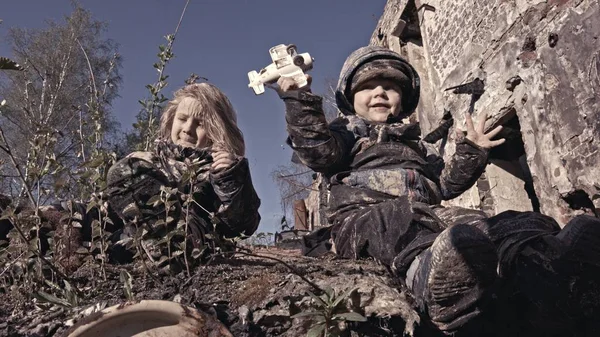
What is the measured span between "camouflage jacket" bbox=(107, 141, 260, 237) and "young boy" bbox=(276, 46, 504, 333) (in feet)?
1.04

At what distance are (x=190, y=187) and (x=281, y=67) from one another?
755mm

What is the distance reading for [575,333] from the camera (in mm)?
1272

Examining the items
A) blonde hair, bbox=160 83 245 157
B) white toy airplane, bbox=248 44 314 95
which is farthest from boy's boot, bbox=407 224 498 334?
blonde hair, bbox=160 83 245 157

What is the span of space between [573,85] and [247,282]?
12.4ft

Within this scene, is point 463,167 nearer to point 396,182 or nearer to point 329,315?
point 396,182

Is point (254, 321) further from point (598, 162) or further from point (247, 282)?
point (598, 162)

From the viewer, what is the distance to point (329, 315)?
1.16 meters

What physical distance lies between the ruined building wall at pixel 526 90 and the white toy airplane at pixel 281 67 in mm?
2746

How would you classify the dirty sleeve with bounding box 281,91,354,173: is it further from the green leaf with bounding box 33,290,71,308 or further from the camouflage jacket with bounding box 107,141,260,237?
the green leaf with bounding box 33,290,71,308

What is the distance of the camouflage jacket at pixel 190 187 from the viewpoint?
1707 mm

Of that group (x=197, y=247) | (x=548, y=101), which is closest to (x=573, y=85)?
(x=548, y=101)

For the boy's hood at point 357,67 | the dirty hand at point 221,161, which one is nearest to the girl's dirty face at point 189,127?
the dirty hand at point 221,161

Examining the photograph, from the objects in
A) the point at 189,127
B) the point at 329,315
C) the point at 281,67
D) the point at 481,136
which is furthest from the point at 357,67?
the point at 329,315

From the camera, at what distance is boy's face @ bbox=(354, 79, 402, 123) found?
257 centimetres
